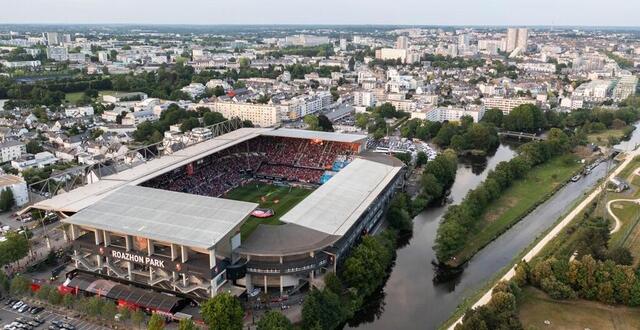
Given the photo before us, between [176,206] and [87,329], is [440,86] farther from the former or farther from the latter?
[87,329]

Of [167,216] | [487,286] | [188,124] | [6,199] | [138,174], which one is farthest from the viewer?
[188,124]

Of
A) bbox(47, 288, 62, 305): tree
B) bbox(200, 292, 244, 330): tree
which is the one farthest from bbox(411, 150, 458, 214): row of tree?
bbox(47, 288, 62, 305): tree

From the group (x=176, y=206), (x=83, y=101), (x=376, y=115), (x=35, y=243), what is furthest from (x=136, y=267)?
(x=83, y=101)

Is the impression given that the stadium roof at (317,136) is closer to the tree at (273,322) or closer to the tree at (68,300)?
the tree at (273,322)

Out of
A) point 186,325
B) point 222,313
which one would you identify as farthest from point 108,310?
point 222,313

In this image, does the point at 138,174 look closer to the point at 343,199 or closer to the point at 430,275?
the point at 343,199

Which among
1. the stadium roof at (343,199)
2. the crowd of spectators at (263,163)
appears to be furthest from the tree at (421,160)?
the stadium roof at (343,199)
